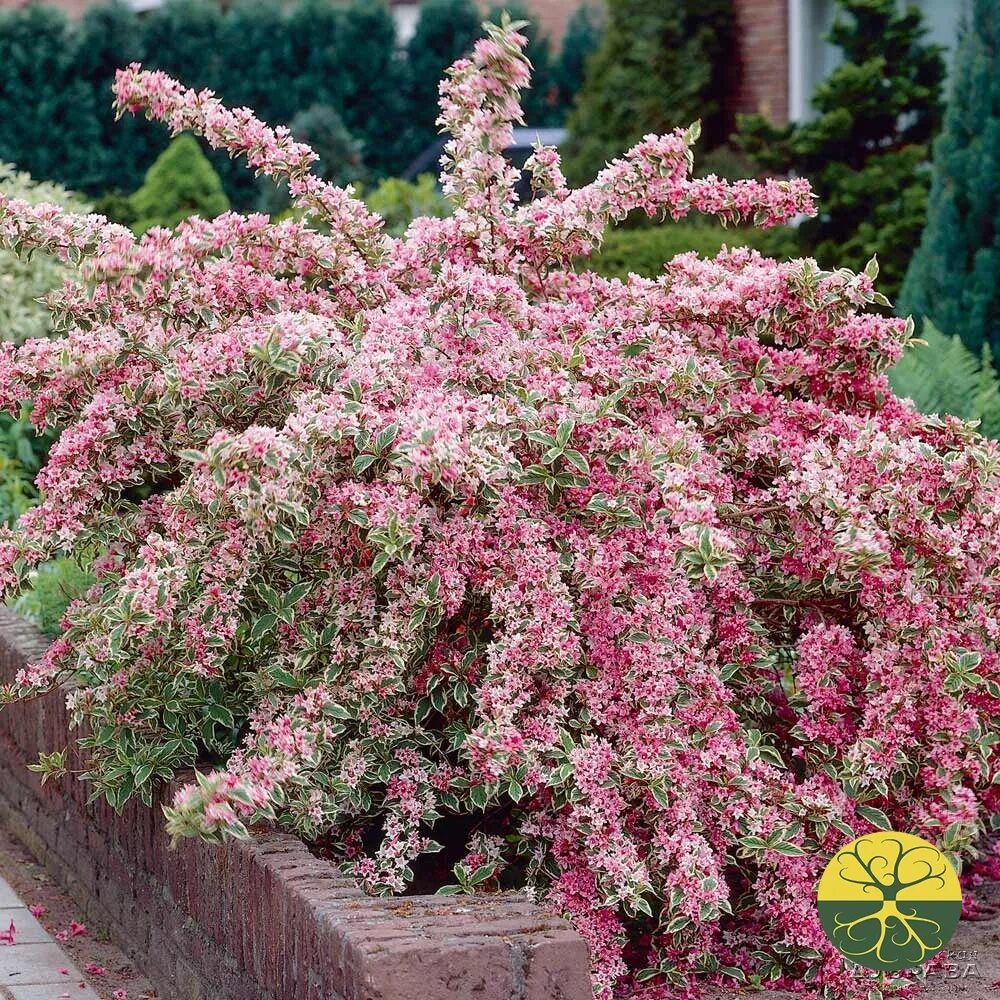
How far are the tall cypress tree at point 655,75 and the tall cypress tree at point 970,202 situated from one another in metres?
5.12

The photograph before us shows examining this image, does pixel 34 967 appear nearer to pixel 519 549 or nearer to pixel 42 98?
pixel 519 549

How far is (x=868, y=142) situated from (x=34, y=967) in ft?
25.9

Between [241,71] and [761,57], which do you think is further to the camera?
[241,71]

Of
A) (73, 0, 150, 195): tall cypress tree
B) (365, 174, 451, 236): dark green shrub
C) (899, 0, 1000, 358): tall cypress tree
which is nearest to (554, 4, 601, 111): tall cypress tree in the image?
(73, 0, 150, 195): tall cypress tree

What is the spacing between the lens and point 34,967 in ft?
12.7

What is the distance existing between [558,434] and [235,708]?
3.47 ft

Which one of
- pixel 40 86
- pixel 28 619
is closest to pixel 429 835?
pixel 28 619

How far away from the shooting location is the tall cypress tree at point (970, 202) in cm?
701

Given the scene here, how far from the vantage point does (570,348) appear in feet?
12.2

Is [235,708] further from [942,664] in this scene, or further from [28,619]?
[28,619]

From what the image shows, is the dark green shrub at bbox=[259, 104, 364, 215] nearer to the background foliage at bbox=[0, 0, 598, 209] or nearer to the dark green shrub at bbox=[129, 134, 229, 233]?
the background foliage at bbox=[0, 0, 598, 209]

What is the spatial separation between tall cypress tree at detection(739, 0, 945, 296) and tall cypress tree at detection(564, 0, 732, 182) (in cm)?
230

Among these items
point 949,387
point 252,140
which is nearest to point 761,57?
point 949,387

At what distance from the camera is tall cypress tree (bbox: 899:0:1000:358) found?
23.0 feet
